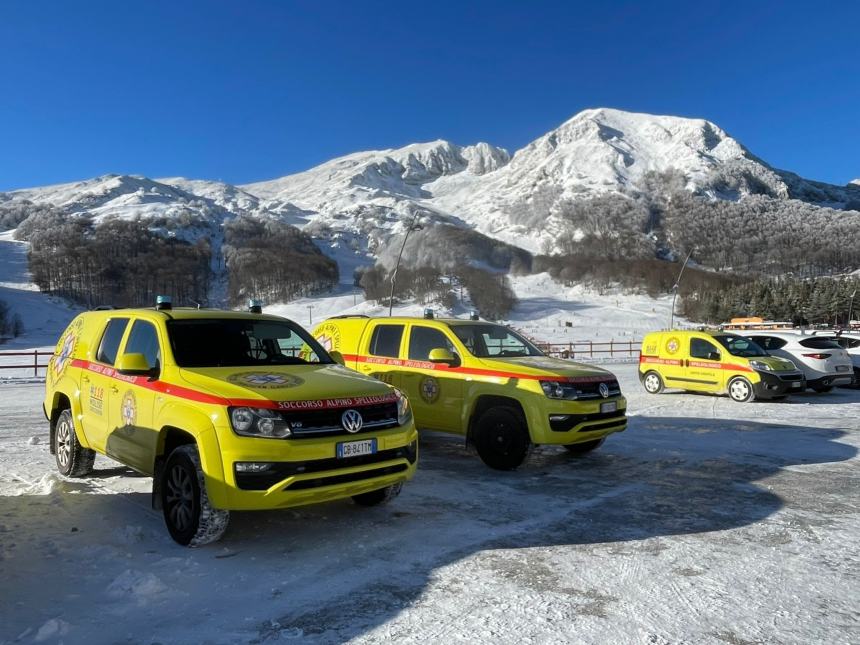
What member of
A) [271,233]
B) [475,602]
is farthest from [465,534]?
[271,233]

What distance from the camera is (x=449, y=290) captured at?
366 feet

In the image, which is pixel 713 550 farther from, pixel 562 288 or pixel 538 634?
pixel 562 288

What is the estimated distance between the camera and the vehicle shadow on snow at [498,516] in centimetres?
393

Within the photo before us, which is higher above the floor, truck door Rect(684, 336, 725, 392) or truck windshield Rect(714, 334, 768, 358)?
truck windshield Rect(714, 334, 768, 358)

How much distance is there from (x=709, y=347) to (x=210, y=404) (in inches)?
504

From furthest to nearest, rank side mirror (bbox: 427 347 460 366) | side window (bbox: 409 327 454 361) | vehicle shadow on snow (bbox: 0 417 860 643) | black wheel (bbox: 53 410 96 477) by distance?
side window (bbox: 409 327 454 361)
side mirror (bbox: 427 347 460 366)
black wheel (bbox: 53 410 96 477)
vehicle shadow on snow (bbox: 0 417 860 643)

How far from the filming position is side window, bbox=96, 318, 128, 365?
6.04 metres

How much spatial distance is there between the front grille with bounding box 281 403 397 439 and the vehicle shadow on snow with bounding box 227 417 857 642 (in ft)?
2.91

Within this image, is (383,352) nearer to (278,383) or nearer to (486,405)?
(486,405)

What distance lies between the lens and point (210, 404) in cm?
454

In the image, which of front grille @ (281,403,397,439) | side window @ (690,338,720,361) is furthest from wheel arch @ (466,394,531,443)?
side window @ (690,338,720,361)

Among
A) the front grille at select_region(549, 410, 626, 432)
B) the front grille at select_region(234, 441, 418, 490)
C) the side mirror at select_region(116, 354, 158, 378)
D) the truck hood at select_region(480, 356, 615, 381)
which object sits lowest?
the front grille at select_region(549, 410, 626, 432)

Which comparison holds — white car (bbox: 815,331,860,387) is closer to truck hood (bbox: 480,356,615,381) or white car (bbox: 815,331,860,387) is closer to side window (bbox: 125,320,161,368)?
truck hood (bbox: 480,356,615,381)

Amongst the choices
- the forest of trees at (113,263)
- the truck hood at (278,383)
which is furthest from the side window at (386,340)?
the forest of trees at (113,263)
